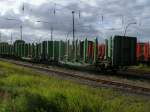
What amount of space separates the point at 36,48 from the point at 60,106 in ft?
120

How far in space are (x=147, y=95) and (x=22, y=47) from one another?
3836cm

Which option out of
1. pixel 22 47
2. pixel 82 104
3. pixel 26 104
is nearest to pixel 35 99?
pixel 26 104

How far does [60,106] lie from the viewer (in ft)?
30.0

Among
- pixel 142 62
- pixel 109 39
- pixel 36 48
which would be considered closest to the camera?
pixel 109 39

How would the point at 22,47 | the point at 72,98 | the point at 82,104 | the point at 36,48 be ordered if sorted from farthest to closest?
the point at 22,47 < the point at 36,48 < the point at 72,98 < the point at 82,104

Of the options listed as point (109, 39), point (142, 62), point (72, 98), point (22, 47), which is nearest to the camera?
point (72, 98)

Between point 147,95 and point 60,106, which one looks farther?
point 147,95

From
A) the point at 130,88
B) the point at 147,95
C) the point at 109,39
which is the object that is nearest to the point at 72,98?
the point at 147,95

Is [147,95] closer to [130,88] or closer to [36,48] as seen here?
[130,88]

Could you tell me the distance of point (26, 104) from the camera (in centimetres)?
929

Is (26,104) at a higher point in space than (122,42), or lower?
lower

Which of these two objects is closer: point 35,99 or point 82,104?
point 82,104

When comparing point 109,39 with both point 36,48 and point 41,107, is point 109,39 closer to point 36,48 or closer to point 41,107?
point 41,107

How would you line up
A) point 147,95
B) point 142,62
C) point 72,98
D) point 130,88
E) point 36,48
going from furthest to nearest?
point 36,48, point 142,62, point 130,88, point 147,95, point 72,98
